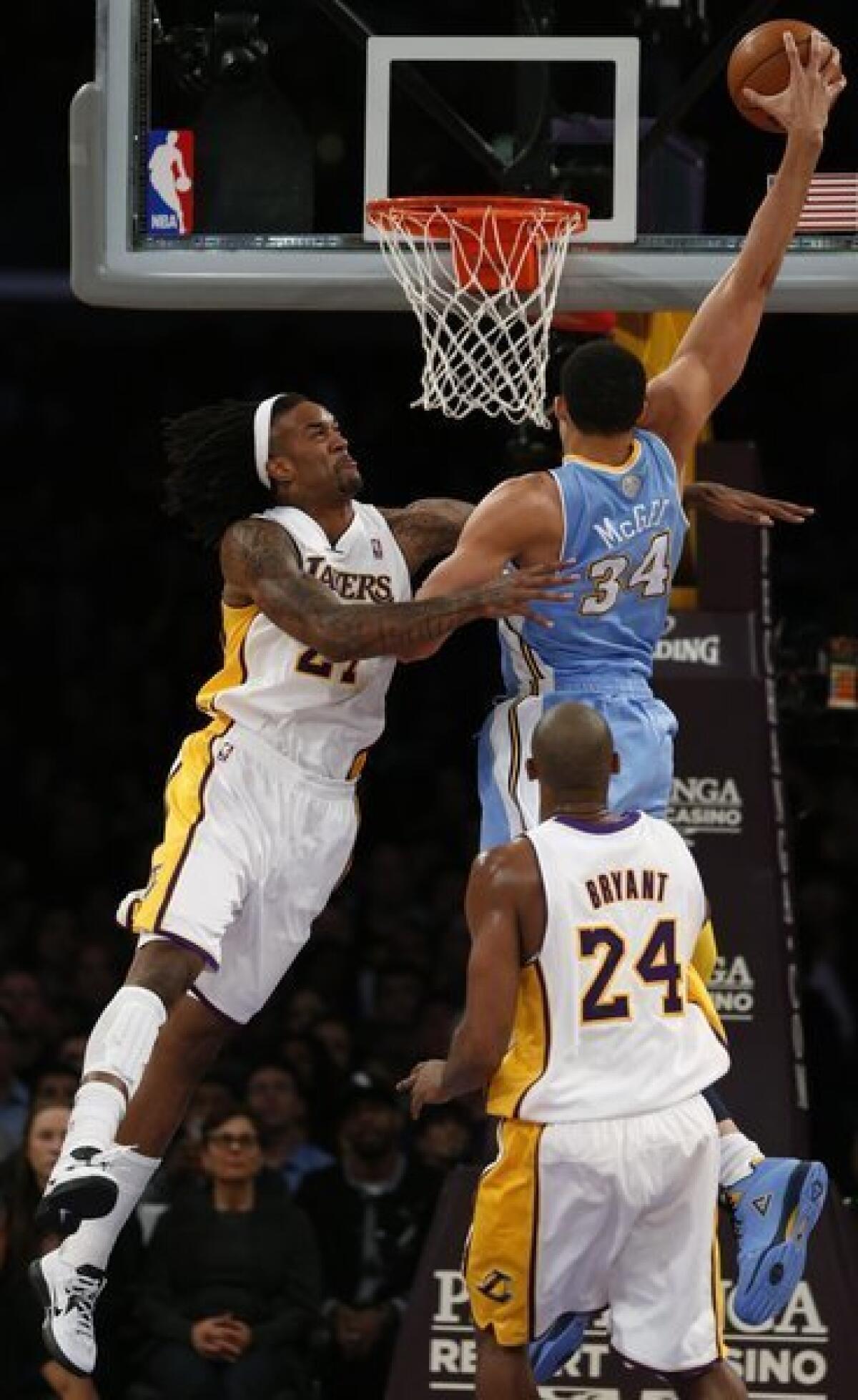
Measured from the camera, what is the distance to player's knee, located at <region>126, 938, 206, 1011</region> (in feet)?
21.5

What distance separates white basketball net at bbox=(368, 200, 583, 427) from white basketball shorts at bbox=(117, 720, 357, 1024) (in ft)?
3.32

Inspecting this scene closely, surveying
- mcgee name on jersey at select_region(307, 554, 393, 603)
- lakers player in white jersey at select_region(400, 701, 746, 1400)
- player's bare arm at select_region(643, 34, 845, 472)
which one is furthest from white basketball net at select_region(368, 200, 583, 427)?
lakers player in white jersey at select_region(400, 701, 746, 1400)

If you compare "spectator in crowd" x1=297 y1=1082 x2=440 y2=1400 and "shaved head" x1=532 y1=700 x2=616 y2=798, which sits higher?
"shaved head" x1=532 y1=700 x2=616 y2=798

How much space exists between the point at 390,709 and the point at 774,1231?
8.18m

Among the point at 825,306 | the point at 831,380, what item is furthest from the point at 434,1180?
the point at 831,380

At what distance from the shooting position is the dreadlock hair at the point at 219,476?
6.95 metres

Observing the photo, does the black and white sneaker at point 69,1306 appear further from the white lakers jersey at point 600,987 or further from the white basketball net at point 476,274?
the white basketball net at point 476,274

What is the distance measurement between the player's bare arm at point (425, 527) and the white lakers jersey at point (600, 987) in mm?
1382

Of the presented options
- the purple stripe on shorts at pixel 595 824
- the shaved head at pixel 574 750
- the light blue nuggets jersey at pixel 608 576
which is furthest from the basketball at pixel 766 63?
the purple stripe on shorts at pixel 595 824

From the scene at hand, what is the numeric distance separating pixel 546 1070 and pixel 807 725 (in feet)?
13.2

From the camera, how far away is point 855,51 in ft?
36.7

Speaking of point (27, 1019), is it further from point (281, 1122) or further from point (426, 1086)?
point (426, 1086)

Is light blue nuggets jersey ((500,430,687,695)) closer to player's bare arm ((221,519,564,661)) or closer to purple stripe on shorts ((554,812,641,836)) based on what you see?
player's bare arm ((221,519,564,661))

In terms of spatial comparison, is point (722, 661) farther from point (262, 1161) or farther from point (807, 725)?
point (262, 1161)
